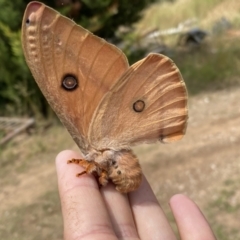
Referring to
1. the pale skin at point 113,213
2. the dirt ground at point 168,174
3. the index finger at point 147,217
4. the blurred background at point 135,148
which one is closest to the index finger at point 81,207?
the pale skin at point 113,213

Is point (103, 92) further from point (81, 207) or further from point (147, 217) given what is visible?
point (147, 217)

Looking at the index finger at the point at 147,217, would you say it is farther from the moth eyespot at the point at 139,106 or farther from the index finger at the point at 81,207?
the moth eyespot at the point at 139,106

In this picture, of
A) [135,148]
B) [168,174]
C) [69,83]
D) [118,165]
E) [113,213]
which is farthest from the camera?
[135,148]

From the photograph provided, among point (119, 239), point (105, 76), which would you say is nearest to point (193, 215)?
point (119, 239)

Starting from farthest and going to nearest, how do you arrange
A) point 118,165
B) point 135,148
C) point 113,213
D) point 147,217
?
1. point 135,148
2. point 147,217
3. point 113,213
4. point 118,165

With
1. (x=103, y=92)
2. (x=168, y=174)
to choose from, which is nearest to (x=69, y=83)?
(x=103, y=92)
